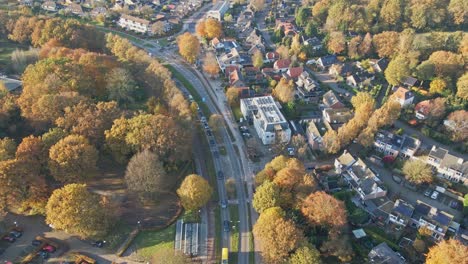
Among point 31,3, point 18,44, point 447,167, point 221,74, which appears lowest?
point 447,167

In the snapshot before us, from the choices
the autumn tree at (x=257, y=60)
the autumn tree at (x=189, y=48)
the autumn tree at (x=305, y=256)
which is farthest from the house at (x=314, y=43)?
the autumn tree at (x=305, y=256)

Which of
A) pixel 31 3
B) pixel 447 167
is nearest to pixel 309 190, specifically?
pixel 447 167

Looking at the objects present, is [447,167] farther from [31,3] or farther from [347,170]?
[31,3]

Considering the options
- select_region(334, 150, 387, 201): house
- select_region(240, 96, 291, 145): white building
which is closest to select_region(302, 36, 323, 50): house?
select_region(240, 96, 291, 145): white building

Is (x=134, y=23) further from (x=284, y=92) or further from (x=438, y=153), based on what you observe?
(x=438, y=153)

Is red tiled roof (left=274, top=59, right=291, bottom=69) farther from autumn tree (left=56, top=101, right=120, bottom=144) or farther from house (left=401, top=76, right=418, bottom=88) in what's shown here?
autumn tree (left=56, top=101, right=120, bottom=144)
